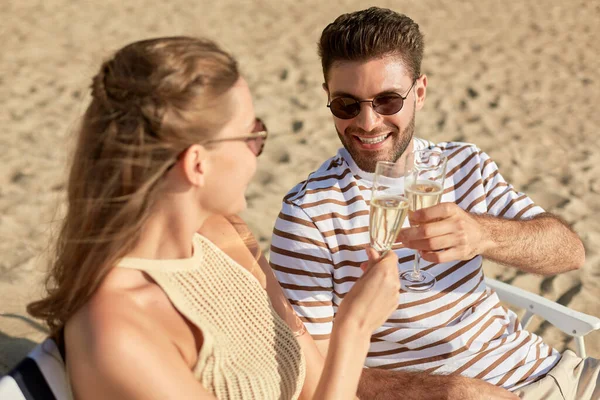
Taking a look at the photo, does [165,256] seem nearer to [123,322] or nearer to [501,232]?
[123,322]

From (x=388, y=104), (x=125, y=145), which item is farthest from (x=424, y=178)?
(x=125, y=145)

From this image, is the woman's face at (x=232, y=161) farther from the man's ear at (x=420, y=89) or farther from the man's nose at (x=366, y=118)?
the man's ear at (x=420, y=89)

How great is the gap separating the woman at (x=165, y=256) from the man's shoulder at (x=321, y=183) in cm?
71

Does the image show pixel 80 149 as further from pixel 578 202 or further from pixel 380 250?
pixel 578 202

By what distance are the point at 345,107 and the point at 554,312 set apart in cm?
132

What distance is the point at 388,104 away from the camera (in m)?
2.92

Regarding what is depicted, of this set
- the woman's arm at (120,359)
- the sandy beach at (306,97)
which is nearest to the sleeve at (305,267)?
the woman's arm at (120,359)

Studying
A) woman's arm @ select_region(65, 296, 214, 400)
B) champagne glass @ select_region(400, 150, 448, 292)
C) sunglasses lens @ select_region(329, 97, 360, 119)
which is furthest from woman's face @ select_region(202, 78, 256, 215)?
sunglasses lens @ select_region(329, 97, 360, 119)

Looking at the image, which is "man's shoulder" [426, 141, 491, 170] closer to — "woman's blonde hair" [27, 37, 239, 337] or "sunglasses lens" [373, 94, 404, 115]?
"sunglasses lens" [373, 94, 404, 115]

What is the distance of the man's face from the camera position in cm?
288

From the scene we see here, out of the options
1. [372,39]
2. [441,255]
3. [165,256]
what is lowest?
[441,255]

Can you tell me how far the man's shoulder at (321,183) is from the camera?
272 centimetres

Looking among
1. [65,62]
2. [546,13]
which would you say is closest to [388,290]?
[65,62]

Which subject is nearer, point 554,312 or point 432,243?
point 432,243
